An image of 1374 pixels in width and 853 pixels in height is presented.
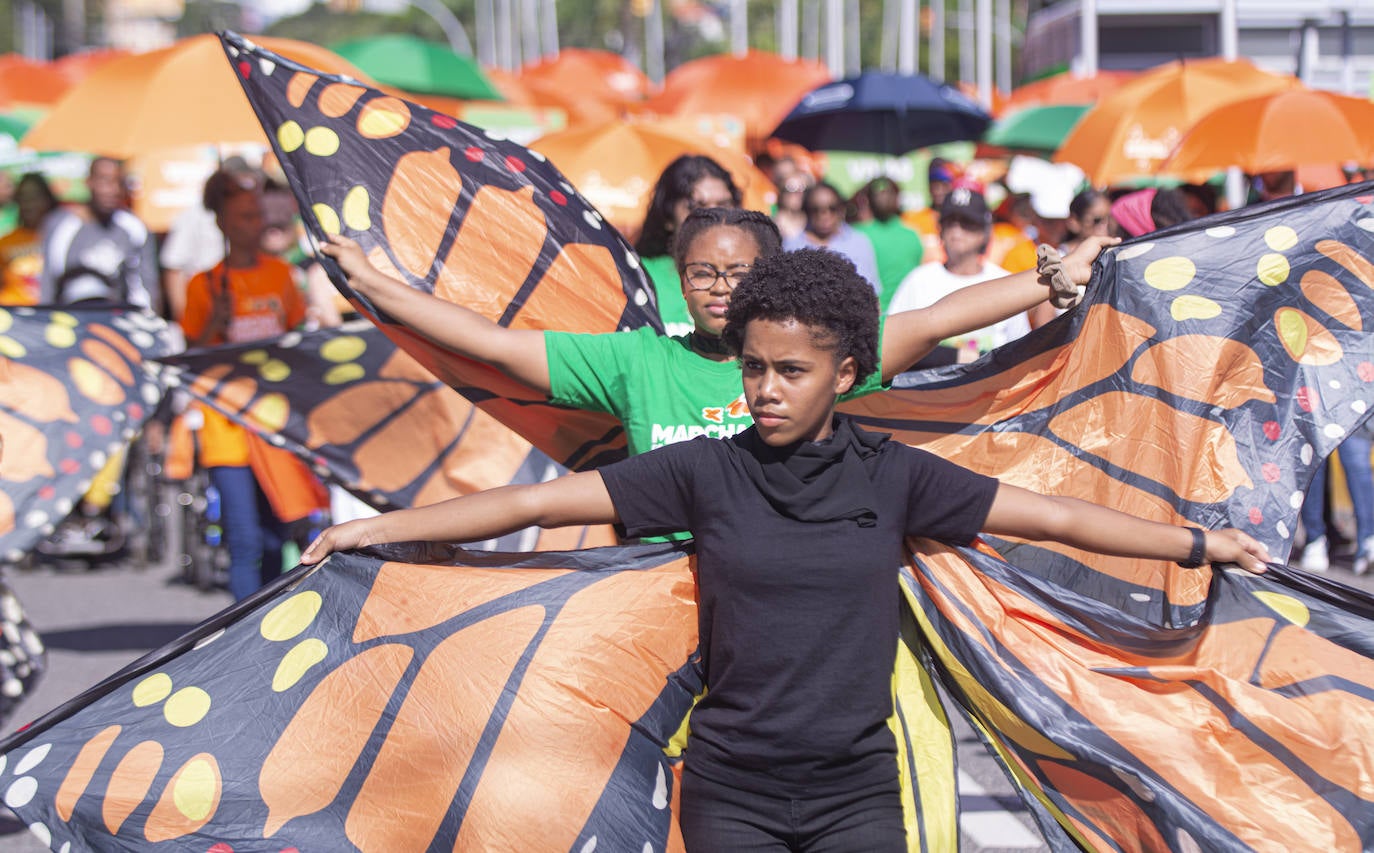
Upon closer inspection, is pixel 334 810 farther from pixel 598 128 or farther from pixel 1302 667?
pixel 598 128

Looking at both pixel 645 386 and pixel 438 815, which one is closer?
pixel 438 815

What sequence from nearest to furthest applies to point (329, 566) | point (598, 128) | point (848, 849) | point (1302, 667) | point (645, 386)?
point (848, 849), point (1302, 667), point (329, 566), point (645, 386), point (598, 128)

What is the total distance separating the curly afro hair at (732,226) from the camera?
3.81 metres

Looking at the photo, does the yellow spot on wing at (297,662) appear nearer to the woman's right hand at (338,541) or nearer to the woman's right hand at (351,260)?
the woman's right hand at (338,541)

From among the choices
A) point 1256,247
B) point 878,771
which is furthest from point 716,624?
point 1256,247

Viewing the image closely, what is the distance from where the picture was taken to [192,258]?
9164 mm

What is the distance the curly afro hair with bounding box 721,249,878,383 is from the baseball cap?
4004 millimetres

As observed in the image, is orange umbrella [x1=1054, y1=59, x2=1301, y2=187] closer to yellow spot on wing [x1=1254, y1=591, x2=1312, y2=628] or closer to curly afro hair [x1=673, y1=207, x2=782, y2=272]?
curly afro hair [x1=673, y1=207, x2=782, y2=272]

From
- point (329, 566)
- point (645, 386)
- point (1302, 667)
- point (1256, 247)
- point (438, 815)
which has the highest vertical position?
point (1256, 247)

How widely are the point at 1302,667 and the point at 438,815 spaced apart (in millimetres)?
1675

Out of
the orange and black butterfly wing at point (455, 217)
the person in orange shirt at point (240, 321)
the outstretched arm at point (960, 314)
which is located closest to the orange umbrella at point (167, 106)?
the person in orange shirt at point (240, 321)

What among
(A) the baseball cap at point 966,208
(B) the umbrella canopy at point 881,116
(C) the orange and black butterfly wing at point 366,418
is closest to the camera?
(C) the orange and black butterfly wing at point 366,418

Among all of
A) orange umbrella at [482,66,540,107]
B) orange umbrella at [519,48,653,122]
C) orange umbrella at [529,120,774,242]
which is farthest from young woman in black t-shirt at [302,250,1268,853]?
orange umbrella at [519,48,653,122]

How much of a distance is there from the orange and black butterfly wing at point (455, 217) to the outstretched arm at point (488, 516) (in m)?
0.79
